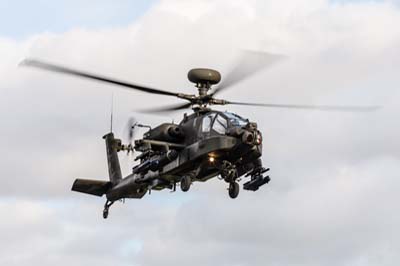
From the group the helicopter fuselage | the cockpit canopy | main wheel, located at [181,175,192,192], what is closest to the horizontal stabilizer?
the helicopter fuselage

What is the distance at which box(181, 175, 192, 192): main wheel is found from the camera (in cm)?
5121

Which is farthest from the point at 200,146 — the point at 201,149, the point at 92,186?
the point at 92,186

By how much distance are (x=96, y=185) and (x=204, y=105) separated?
35.4 feet

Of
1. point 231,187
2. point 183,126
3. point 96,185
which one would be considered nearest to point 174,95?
point 183,126

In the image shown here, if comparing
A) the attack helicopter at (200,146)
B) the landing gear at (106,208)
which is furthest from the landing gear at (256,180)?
the landing gear at (106,208)

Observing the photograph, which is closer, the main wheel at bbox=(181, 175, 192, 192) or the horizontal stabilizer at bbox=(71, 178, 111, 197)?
the main wheel at bbox=(181, 175, 192, 192)

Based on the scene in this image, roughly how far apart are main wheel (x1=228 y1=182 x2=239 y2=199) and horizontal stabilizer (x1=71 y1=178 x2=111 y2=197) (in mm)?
11965

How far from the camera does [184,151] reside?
168 ft

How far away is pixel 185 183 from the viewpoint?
51344 millimetres

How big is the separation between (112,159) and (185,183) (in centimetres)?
1291

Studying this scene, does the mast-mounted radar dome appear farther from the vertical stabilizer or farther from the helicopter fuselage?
the vertical stabilizer

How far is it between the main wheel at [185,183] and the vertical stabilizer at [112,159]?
9387mm

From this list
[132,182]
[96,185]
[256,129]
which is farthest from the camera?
[96,185]

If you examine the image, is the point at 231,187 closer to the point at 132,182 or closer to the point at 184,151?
the point at 184,151
